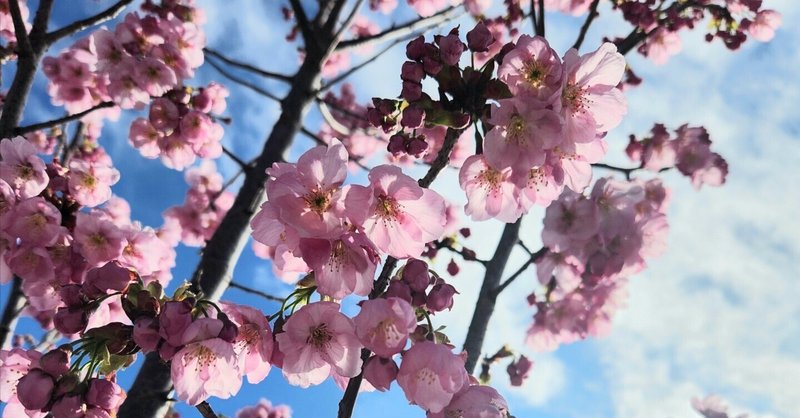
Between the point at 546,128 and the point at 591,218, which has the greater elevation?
the point at 591,218

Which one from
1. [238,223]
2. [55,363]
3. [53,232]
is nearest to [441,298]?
[55,363]

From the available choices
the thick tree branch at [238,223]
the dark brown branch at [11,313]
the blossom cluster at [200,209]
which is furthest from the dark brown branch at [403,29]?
the dark brown branch at [11,313]

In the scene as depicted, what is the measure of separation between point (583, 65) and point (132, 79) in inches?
92.8

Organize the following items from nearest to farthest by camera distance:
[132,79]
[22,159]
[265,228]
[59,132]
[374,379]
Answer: [374,379] < [265,228] < [22,159] < [132,79] < [59,132]

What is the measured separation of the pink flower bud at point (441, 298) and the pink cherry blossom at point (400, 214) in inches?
4.1

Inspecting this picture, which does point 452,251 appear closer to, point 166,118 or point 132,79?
point 166,118

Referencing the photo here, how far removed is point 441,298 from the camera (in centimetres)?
147

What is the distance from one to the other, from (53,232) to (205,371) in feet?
3.88

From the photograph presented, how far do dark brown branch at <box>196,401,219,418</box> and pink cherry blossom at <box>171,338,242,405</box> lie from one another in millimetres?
41

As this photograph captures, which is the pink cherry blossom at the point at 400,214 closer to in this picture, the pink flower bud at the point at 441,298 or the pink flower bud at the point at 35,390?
the pink flower bud at the point at 441,298

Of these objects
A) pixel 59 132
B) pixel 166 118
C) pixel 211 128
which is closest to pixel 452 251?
pixel 211 128

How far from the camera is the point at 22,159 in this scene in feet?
7.89

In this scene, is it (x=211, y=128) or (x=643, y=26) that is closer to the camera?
(x=211, y=128)

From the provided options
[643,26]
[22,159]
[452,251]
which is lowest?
[22,159]
